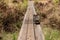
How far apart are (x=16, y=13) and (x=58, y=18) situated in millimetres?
2027

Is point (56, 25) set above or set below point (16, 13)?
below

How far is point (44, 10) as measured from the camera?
1148 centimetres

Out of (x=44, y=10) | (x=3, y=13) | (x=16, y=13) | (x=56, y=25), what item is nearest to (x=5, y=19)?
(x=3, y=13)

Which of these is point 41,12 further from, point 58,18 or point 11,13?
point 11,13

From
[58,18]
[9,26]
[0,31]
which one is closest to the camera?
[0,31]

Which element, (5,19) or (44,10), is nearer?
(5,19)

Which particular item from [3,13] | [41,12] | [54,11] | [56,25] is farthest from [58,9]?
[3,13]

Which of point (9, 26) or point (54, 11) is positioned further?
point (54, 11)

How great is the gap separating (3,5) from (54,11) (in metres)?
3.09

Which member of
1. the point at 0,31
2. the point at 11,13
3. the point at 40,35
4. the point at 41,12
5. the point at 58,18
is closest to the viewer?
the point at 40,35

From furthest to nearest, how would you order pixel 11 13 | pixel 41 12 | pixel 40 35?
pixel 41 12 < pixel 11 13 < pixel 40 35

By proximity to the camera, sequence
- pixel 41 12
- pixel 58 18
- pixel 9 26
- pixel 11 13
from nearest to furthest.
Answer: pixel 9 26
pixel 11 13
pixel 58 18
pixel 41 12

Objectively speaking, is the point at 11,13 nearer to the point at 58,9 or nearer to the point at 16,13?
the point at 16,13

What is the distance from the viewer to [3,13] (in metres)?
8.83
